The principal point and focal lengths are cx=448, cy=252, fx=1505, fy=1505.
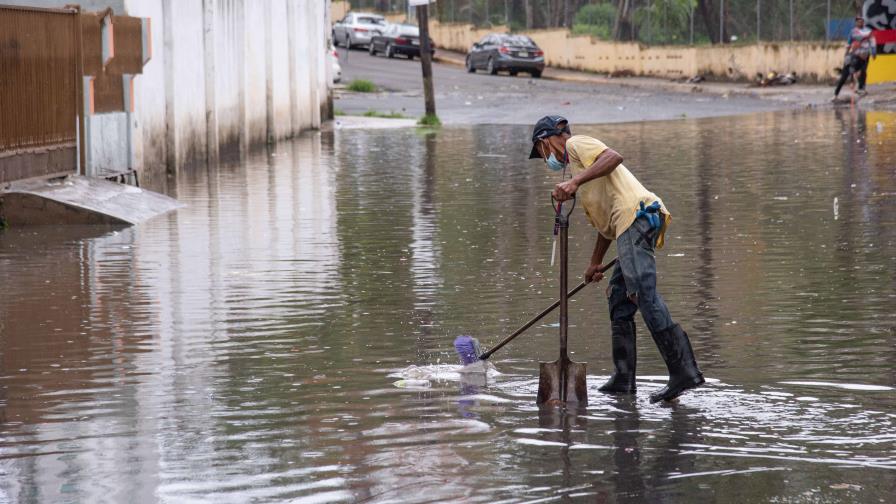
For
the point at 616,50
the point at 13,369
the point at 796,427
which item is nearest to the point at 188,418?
the point at 13,369

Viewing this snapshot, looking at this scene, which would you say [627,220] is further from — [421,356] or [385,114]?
[385,114]

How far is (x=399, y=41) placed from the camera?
55562mm

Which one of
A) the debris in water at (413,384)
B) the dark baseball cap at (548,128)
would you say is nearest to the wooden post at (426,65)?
the debris in water at (413,384)

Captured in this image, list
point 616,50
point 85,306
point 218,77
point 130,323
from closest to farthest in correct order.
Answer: point 130,323 → point 85,306 → point 218,77 → point 616,50

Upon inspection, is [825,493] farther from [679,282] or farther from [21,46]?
[21,46]

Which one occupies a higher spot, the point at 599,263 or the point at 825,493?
the point at 599,263

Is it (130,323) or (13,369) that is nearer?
(13,369)

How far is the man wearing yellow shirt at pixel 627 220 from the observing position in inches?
282

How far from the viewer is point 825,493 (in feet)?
18.6

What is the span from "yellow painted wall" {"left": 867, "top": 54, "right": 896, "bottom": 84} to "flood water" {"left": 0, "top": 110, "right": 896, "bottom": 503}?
21260mm

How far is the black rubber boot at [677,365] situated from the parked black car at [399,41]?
48507 mm

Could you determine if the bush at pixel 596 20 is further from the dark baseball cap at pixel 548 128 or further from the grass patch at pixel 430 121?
the dark baseball cap at pixel 548 128

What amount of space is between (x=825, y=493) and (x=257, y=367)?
3.57 metres

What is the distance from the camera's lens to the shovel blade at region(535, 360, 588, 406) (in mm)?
7215
